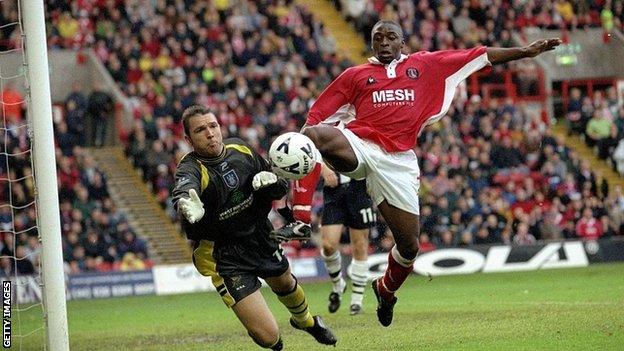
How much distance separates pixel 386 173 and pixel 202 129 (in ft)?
7.50

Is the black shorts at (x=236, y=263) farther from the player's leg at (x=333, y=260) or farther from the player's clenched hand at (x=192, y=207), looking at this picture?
the player's leg at (x=333, y=260)

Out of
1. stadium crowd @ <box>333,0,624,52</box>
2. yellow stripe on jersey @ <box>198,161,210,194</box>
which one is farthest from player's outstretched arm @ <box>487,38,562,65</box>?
stadium crowd @ <box>333,0,624,52</box>

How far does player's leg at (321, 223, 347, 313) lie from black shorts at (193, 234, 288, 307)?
201 inches

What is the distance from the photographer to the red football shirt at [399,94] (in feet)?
40.2

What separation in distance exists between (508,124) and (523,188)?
2.15m

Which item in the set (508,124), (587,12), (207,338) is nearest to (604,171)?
(508,124)

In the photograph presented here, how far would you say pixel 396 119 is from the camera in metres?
12.3

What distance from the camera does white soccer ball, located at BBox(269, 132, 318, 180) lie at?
10.7m

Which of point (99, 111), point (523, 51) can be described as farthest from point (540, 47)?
point (99, 111)

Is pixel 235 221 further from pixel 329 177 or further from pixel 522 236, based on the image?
pixel 522 236

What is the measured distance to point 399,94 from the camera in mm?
12328

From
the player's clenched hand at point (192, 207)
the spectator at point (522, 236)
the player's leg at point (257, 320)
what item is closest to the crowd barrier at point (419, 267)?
the spectator at point (522, 236)

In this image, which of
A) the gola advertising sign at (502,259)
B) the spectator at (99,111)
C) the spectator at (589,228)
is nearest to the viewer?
the gola advertising sign at (502,259)

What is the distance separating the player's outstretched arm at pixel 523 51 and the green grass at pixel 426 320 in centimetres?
260
